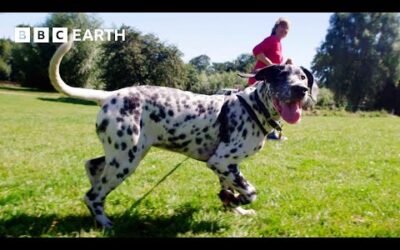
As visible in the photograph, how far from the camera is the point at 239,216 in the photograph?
474 centimetres

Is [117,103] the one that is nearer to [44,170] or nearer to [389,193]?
[44,170]

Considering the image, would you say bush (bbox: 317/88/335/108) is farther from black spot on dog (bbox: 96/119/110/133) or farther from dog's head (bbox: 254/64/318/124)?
black spot on dog (bbox: 96/119/110/133)

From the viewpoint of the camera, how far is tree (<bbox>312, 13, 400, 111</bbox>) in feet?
142

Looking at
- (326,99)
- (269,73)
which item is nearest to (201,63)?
(326,99)

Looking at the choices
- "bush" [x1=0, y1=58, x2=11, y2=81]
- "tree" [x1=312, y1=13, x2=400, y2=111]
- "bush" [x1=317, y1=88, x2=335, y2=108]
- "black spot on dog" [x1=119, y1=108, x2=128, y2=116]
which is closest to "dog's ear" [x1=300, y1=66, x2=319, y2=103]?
"black spot on dog" [x1=119, y1=108, x2=128, y2=116]

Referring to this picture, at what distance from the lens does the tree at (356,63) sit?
142ft

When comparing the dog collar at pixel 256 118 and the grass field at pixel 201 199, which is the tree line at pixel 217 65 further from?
the dog collar at pixel 256 118

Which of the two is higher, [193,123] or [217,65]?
[217,65]

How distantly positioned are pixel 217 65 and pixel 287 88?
39328 mm

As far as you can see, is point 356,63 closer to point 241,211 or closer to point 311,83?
point 311,83

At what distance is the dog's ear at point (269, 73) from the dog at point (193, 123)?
0.01m

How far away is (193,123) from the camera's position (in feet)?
14.5

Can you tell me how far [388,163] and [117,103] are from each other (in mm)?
6583

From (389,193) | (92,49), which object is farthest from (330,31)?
(389,193)
